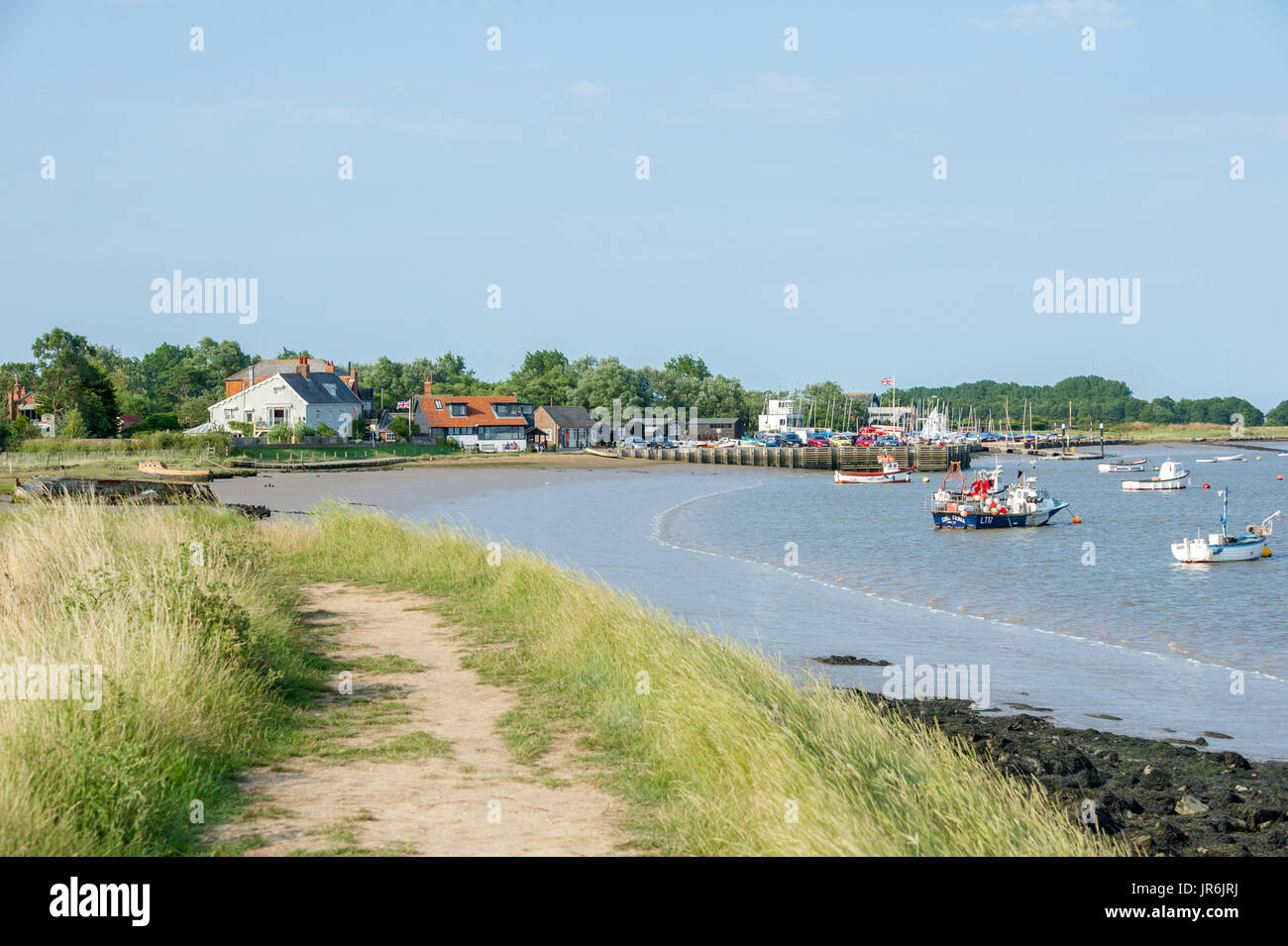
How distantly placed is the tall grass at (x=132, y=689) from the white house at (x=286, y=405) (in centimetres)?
8726

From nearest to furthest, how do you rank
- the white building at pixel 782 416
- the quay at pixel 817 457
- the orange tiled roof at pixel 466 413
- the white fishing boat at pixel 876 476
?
1. the white fishing boat at pixel 876 476
2. the quay at pixel 817 457
3. the orange tiled roof at pixel 466 413
4. the white building at pixel 782 416

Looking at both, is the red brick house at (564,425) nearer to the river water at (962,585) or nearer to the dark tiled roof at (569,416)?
the dark tiled roof at (569,416)

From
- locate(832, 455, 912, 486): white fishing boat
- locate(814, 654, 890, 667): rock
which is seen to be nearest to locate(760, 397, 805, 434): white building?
locate(832, 455, 912, 486): white fishing boat

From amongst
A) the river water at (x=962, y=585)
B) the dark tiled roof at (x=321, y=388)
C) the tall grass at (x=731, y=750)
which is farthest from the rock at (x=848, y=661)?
the dark tiled roof at (x=321, y=388)

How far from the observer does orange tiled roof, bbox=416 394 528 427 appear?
124 m

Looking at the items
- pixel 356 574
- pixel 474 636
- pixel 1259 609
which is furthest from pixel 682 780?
pixel 1259 609

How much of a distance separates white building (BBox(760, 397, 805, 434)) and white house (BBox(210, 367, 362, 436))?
94.4 meters

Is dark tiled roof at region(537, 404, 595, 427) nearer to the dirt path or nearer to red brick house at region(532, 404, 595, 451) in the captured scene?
red brick house at region(532, 404, 595, 451)

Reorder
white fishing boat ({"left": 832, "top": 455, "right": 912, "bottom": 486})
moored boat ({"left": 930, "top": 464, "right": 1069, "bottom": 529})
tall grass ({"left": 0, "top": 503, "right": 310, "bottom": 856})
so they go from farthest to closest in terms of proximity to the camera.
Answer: white fishing boat ({"left": 832, "top": 455, "right": 912, "bottom": 486}) → moored boat ({"left": 930, "top": 464, "right": 1069, "bottom": 529}) → tall grass ({"left": 0, "top": 503, "right": 310, "bottom": 856})

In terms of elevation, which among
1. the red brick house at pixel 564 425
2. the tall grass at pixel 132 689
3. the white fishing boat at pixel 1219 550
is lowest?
the white fishing boat at pixel 1219 550

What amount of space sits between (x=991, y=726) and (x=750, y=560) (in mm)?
21678

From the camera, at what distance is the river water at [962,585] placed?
18.3m

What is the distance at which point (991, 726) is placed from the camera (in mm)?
14930
